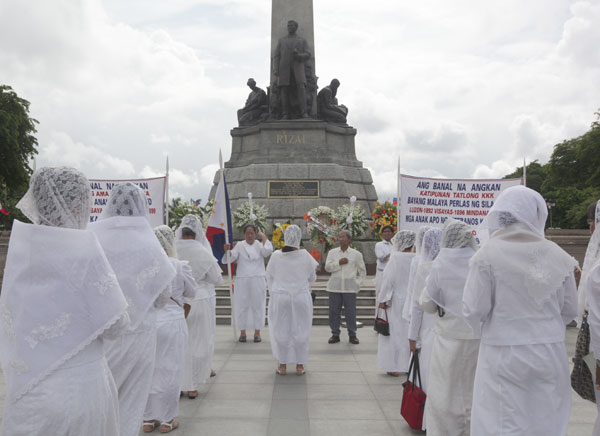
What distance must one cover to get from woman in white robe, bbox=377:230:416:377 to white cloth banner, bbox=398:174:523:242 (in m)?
1.03

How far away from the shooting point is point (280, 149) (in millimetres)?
18781

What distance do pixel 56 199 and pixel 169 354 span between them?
306 cm

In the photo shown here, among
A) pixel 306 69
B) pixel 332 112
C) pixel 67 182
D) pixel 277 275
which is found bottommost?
pixel 277 275

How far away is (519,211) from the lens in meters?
3.76

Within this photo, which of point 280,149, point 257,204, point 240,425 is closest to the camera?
point 240,425

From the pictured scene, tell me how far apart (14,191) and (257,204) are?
2135cm

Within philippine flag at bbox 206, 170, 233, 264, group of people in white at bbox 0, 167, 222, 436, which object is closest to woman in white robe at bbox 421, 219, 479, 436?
group of people in white at bbox 0, 167, 222, 436

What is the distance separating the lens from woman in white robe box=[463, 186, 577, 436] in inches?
143

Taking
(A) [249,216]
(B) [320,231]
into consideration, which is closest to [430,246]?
(B) [320,231]

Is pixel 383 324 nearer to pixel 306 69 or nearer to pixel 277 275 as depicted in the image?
pixel 277 275

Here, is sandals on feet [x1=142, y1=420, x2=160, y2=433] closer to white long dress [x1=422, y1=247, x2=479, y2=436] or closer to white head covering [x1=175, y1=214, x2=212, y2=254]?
white head covering [x1=175, y1=214, x2=212, y2=254]

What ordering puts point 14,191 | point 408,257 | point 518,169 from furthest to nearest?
point 518,169, point 14,191, point 408,257

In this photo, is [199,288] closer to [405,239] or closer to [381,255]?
[405,239]

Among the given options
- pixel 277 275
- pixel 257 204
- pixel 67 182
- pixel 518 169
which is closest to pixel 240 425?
pixel 277 275
